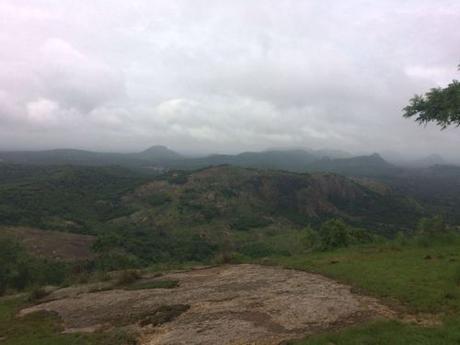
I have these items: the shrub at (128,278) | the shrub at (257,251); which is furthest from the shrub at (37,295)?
the shrub at (257,251)

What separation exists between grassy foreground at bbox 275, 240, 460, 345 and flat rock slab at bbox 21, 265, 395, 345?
52.9 inches

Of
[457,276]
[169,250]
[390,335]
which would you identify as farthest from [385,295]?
[169,250]

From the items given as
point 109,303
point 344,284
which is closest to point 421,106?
point 344,284

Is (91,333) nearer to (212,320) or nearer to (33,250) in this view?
(212,320)

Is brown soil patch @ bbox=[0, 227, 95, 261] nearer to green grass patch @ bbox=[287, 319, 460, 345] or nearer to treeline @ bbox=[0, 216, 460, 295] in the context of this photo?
treeline @ bbox=[0, 216, 460, 295]

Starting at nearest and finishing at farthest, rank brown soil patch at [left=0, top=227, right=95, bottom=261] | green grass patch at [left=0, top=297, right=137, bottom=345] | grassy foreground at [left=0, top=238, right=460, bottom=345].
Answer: grassy foreground at [left=0, top=238, right=460, bottom=345] < green grass patch at [left=0, top=297, right=137, bottom=345] < brown soil patch at [left=0, top=227, right=95, bottom=261]

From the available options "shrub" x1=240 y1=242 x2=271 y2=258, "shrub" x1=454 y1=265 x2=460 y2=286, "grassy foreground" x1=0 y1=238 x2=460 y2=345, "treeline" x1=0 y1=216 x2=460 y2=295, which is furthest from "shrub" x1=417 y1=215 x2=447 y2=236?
"shrub" x1=240 y1=242 x2=271 y2=258

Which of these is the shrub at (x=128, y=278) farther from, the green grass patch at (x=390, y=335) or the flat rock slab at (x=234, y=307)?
the green grass patch at (x=390, y=335)

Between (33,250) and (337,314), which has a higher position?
(337,314)

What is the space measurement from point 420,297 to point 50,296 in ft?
84.0

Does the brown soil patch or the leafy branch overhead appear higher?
the leafy branch overhead

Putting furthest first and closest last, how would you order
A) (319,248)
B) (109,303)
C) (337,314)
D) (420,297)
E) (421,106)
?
(319,248) → (421,106) → (109,303) → (420,297) → (337,314)

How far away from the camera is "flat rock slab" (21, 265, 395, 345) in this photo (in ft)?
53.1

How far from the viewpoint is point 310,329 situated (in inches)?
617
